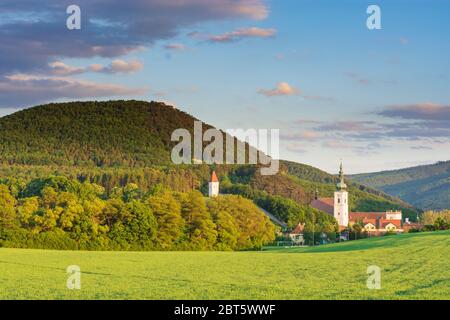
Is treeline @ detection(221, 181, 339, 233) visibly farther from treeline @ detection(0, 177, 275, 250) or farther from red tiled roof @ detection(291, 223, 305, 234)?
treeline @ detection(0, 177, 275, 250)

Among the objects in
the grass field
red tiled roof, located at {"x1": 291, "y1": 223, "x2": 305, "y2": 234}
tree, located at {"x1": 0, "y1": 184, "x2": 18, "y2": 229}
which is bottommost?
red tiled roof, located at {"x1": 291, "y1": 223, "x2": 305, "y2": 234}

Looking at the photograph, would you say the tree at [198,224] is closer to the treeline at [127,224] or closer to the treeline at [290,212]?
the treeline at [127,224]

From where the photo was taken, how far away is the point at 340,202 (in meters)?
197

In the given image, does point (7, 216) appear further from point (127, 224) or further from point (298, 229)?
point (298, 229)

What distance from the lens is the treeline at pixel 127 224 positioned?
7850cm

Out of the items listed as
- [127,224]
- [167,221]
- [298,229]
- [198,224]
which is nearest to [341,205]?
[298,229]

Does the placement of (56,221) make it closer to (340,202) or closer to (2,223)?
(2,223)

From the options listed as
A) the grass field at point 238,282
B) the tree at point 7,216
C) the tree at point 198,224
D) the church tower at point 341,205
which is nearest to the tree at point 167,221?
the tree at point 198,224

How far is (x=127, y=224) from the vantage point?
8350cm

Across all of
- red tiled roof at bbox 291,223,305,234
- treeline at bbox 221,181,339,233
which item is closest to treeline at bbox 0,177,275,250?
red tiled roof at bbox 291,223,305,234

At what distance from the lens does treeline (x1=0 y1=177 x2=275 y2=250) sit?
7850 centimetres

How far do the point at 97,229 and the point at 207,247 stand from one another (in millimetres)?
13628

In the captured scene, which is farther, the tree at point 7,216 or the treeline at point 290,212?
the treeline at point 290,212
